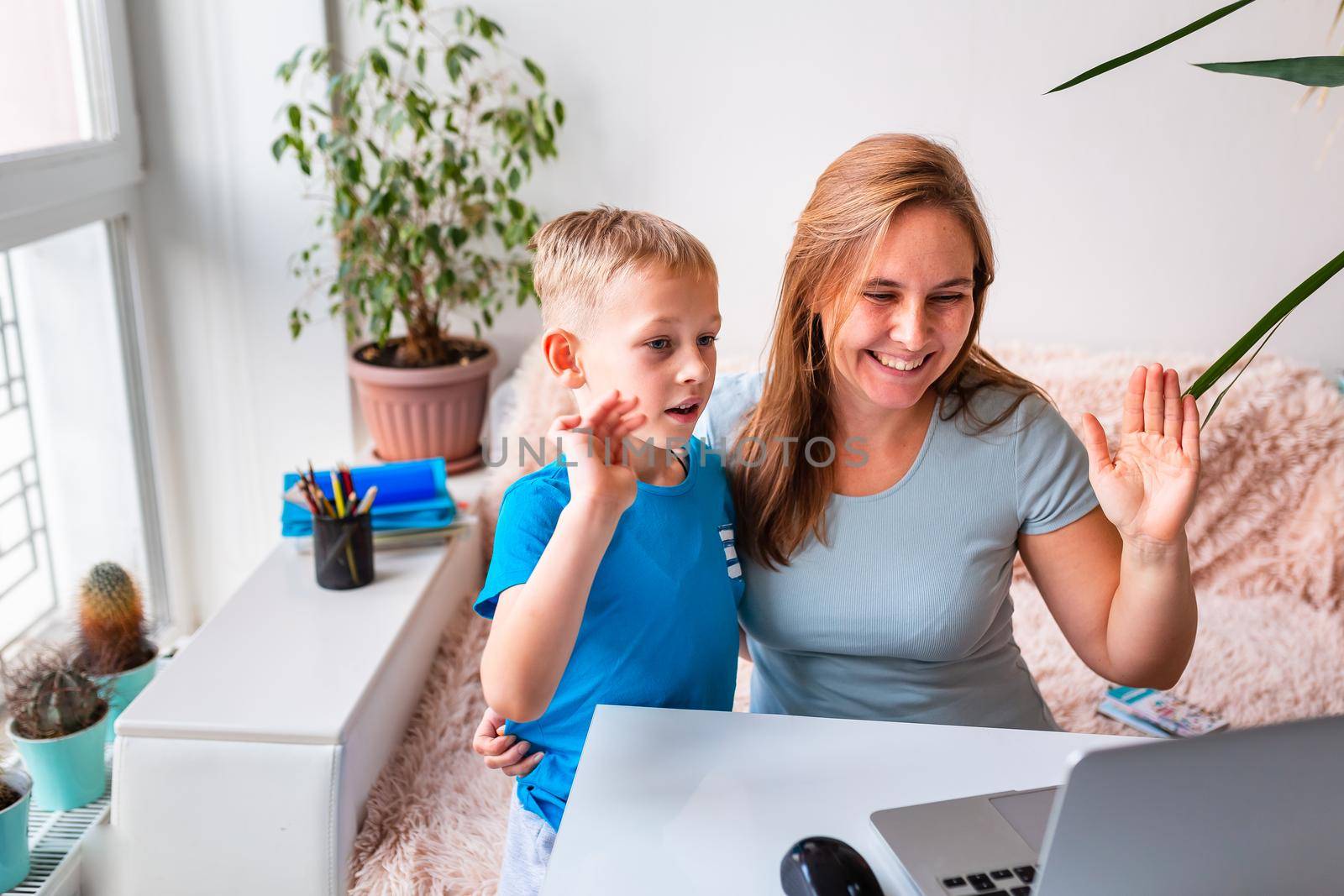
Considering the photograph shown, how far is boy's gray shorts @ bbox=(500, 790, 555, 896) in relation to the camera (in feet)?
3.35

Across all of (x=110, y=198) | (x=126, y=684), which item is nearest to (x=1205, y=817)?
(x=126, y=684)

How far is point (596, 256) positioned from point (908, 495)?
424mm

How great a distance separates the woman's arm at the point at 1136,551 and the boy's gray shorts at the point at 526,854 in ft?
1.97

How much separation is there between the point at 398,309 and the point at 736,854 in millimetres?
1706

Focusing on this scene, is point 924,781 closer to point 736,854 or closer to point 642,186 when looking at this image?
point 736,854

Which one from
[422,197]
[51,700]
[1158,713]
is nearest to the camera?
[51,700]

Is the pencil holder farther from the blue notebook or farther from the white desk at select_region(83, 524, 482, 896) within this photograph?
the white desk at select_region(83, 524, 482, 896)

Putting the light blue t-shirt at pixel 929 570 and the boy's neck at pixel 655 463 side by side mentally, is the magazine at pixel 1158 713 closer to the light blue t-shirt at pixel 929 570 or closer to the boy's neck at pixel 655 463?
the light blue t-shirt at pixel 929 570

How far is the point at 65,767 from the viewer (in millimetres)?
1479

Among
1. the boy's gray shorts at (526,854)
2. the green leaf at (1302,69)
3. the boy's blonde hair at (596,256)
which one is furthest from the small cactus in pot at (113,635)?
the green leaf at (1302,69)

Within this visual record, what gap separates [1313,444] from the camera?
1.98 m

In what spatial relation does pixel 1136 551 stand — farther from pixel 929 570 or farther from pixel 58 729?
pixel 58 729

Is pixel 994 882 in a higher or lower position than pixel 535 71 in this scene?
lower

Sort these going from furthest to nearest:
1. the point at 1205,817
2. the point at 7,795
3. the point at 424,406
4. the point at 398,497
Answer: the point at 424,406 → the point at 398,497 → the point at 7,795 → the point at 1205,817
